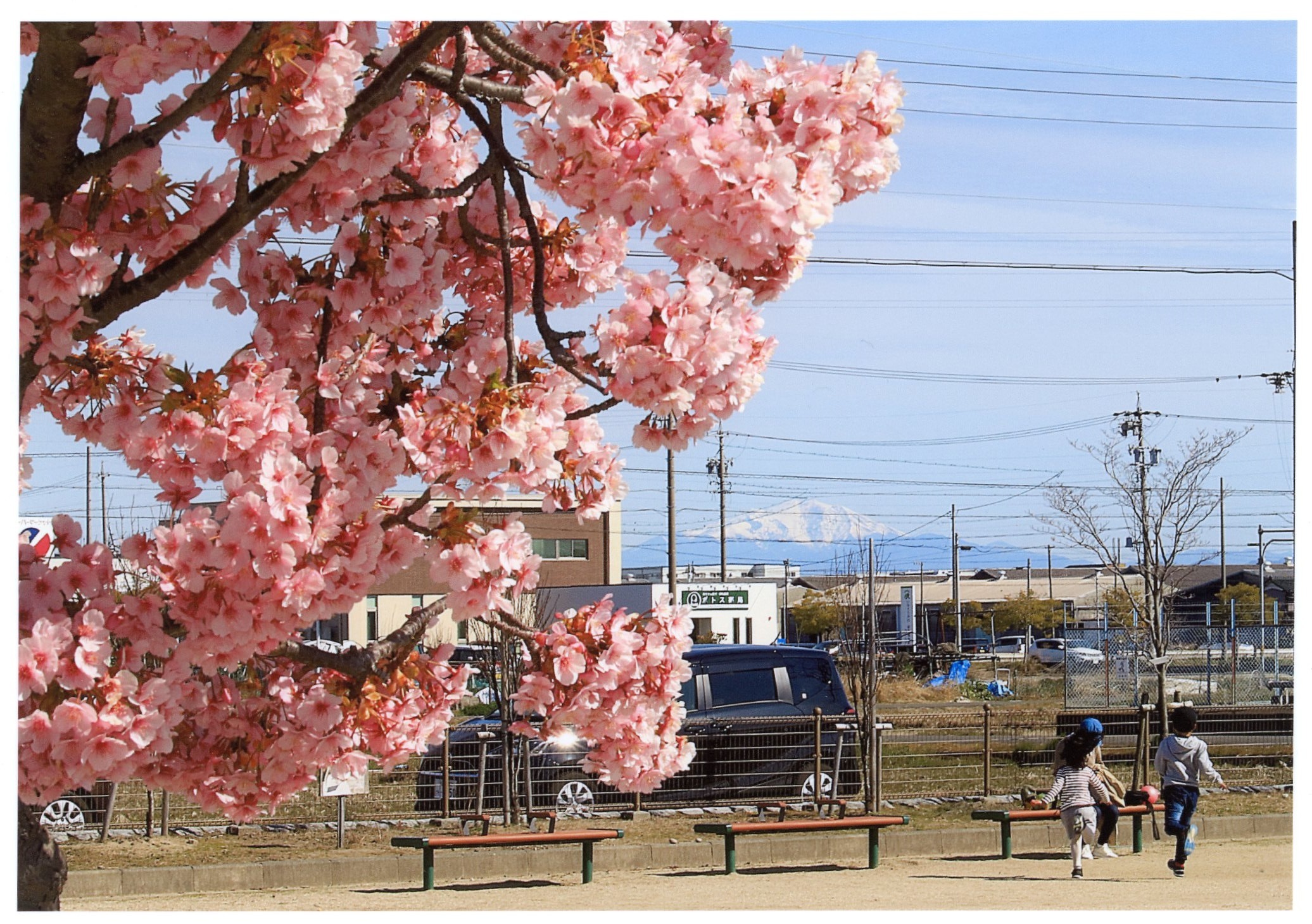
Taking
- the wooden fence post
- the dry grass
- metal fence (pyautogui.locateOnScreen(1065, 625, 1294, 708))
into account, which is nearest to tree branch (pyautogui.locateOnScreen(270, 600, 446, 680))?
the wooden fence post

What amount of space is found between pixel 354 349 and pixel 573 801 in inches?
358

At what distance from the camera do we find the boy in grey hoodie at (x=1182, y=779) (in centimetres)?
1008

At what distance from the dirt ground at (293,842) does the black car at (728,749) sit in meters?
0.31

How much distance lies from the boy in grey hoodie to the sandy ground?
0.94 feet

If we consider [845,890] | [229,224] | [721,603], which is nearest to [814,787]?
[845,890]

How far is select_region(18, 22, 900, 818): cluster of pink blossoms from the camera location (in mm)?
2887

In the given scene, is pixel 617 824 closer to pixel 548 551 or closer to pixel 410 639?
pixel 410 639

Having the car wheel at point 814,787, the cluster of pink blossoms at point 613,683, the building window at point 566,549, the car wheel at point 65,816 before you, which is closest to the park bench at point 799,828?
the car wheel at point 814,787

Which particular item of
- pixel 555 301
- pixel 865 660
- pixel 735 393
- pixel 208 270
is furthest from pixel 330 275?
pixel 865 660

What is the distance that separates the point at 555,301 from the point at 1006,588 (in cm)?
8309

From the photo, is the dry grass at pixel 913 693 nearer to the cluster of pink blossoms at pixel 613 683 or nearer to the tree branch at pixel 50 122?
the cluster of pink blossoms at pixel 613 683

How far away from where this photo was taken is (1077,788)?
10023 millimetres

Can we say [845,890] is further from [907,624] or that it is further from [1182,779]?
[907,624]

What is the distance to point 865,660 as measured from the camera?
563 inches
